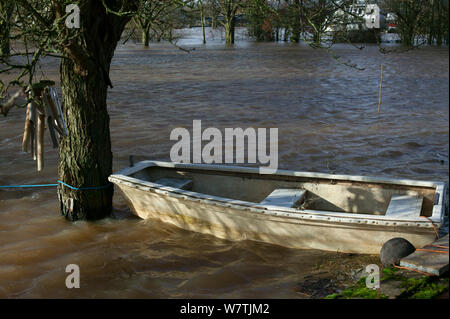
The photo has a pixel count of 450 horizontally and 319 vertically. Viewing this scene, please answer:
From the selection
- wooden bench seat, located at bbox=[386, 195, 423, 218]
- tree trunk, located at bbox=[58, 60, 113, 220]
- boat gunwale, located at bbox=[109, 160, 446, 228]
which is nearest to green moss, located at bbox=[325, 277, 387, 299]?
boat gunwale, located at bbox=[109, 160, 446, 228]

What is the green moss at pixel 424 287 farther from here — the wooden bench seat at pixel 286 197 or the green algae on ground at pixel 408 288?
the wooden bench seat at pixel 286 197

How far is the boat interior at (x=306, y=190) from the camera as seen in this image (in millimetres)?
5797

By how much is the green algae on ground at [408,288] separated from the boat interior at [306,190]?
1008 mm

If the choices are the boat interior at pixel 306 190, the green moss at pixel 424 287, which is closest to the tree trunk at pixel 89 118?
the boat interior at pixel 306 190

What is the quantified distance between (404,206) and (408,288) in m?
1.60

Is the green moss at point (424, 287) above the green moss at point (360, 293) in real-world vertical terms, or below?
above

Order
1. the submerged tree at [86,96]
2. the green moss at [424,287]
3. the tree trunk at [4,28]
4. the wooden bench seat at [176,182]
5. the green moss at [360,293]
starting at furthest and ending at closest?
1. the wooden bench seat at [176,182]
2. the submerged tree at [86,96]
3. the tree trunk at [4,28]
4. the green moss at [360,293]
5. the green moss at [424,287]

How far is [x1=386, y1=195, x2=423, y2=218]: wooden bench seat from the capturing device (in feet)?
17.5

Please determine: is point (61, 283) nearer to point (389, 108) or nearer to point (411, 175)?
point (411, 175)

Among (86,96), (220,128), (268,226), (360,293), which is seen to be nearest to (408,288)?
(360,293)

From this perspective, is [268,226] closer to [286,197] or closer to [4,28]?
[286,197]

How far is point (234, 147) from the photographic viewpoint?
1044cm

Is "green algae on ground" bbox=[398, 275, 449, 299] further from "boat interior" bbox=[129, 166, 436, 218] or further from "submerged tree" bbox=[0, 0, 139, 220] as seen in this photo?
"submerged tree" bbox=[0, 0, 139, 220]

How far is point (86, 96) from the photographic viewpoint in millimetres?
5922
